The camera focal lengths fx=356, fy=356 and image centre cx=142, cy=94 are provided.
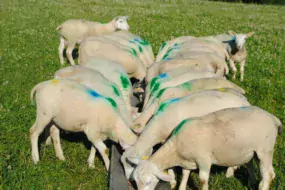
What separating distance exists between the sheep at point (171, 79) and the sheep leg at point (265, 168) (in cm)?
268

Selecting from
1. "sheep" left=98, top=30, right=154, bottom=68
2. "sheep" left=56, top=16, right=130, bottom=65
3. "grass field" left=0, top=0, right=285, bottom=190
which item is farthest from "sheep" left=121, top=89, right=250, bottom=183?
"sheep" left=56, top=16, right=130, bottom=65

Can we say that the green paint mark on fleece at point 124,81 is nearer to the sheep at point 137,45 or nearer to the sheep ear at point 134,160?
the sheep ear at point 134,160

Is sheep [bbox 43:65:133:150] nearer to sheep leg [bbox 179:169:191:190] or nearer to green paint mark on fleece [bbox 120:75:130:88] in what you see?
green paint mark on fleece [bbox 120:75:130:88]

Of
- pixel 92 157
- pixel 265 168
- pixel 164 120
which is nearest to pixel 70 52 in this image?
pixel 92 157

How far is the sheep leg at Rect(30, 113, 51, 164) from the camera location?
577 cm

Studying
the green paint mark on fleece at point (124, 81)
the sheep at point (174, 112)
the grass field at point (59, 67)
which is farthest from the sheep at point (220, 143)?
the green paint mark on fleece at point (124, 81)

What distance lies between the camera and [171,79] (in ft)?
24.0

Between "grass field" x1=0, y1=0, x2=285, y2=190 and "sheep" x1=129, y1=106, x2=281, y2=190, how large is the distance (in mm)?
790

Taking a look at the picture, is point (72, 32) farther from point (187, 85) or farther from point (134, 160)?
point (134, 160)

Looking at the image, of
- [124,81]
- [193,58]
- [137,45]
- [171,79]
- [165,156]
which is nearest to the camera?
[165,156]

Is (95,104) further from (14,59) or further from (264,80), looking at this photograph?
(14,59)

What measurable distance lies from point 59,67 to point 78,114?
20.1ft

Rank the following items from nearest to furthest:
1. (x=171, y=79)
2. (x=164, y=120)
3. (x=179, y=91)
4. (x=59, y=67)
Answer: (x=164, y=120) < (x=179, y=91) < (x=171, y=79) < (x=59, y=67)

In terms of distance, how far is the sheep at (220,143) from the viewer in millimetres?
4797
